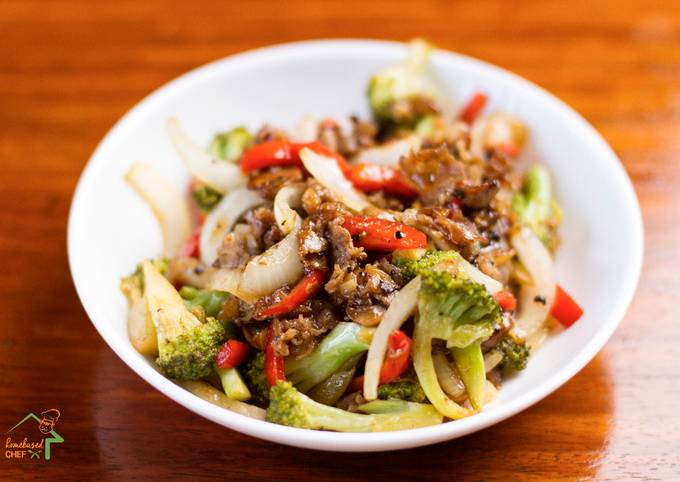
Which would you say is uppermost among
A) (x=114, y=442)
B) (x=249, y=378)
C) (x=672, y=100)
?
(x=672, y=100)

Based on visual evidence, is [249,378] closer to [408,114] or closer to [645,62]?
[408,114]

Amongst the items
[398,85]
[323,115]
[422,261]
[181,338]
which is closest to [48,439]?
[181,338]

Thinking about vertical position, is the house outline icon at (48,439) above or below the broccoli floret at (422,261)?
below

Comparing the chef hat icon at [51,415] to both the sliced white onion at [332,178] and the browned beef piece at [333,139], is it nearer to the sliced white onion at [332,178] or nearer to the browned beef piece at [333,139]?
the sliced white onion at [332,178]

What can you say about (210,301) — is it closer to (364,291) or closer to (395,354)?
(364,291)

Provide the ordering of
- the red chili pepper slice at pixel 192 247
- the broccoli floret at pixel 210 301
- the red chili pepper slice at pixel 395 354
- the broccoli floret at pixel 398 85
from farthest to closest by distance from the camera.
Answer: the broccoli floret at pixel 398 85
the red chili pepper slice at pixel 192 247
the broccoli floret at pixel 210 301
the red chili pepper slice at pixel 395 354

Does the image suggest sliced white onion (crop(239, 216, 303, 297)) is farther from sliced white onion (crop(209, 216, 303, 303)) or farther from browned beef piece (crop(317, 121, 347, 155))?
A: browned beef piece (crop(317, 121, 347, 155))

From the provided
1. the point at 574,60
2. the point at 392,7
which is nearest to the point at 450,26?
the point at 392,7

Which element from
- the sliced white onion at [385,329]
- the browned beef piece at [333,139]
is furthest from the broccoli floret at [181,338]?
the browned beef piece at [333,139]
